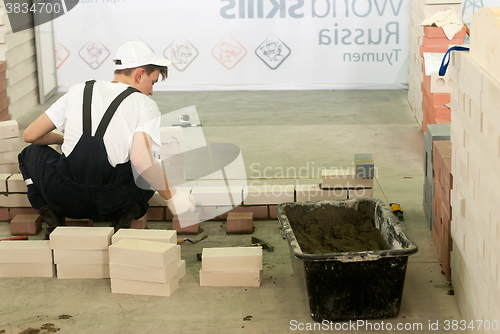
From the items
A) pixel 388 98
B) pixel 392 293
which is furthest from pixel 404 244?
pixel 388 98

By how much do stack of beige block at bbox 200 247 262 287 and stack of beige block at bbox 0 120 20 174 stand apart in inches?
86.9

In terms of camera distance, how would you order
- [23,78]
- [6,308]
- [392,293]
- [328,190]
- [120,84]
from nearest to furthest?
[392,293]
[6,308]
[120,84]
[328,190]
[23,78]

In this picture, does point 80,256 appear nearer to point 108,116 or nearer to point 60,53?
point 108,116

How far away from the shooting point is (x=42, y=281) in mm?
3611

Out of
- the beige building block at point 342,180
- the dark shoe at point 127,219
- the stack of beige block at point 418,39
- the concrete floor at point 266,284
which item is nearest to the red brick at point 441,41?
the stack of beige block at point 418,39

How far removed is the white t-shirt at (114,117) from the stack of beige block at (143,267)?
26.3 inches

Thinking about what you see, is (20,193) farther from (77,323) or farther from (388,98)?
(388,98)

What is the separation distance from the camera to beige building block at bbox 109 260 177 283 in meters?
3.33

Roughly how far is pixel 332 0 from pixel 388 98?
1.83 metres

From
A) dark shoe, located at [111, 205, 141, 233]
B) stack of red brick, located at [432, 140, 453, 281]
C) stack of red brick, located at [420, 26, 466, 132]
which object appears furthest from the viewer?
stack of red brick, located at [420, 26, 466, 132]

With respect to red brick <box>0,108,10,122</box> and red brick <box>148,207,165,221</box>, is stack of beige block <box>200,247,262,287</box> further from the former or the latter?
red brick <box>0,108,10,122</box>

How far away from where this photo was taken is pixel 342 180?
4.32m

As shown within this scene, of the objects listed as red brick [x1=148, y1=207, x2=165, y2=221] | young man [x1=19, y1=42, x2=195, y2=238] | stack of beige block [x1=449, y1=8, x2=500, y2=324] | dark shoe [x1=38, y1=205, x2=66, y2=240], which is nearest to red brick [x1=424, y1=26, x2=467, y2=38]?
stack of beige block [x1=449, y1=8, x2=500, y2=324]

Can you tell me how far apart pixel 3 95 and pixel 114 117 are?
14.8ft
